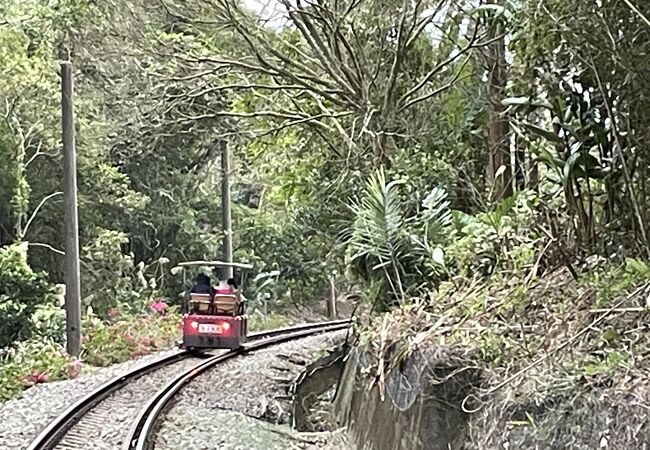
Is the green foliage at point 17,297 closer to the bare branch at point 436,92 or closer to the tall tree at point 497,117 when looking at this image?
the bare branch at point 436,92

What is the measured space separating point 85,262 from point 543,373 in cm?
1723

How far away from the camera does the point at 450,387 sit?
4738mm

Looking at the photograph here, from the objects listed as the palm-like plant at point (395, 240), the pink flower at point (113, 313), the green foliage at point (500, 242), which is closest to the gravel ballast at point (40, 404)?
the palm-like plant at point (395, 240)

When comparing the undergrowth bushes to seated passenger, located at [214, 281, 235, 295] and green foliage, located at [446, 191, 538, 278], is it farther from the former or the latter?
green foliage, located at [446, 191, 538, 278]

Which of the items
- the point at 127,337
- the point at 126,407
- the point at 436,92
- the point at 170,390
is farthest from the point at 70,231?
the point at 436,92

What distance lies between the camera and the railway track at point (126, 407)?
732 centimetres

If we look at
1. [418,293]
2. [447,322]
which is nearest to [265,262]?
[418,293]


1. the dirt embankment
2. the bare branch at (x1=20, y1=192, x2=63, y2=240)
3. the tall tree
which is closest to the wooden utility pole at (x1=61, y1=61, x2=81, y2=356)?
the bare branch at (x1=20, y1=192, x2=63, y2=240)

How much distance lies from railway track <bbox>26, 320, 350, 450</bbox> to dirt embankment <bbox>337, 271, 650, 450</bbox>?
2.58 meters

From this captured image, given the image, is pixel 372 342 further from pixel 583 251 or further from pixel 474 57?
pixel 474 57

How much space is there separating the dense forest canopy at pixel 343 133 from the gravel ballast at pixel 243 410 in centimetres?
165

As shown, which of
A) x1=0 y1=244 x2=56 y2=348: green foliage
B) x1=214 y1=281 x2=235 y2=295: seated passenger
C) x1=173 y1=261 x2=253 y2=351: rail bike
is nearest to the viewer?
x1=173 y1=261 x2=253 y2=351: rail bike

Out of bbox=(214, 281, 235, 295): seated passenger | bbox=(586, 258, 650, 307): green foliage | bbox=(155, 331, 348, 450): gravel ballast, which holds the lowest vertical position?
bbox=(155, 331, 348, 450): gravel ballast

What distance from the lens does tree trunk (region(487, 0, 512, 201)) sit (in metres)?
8.39
